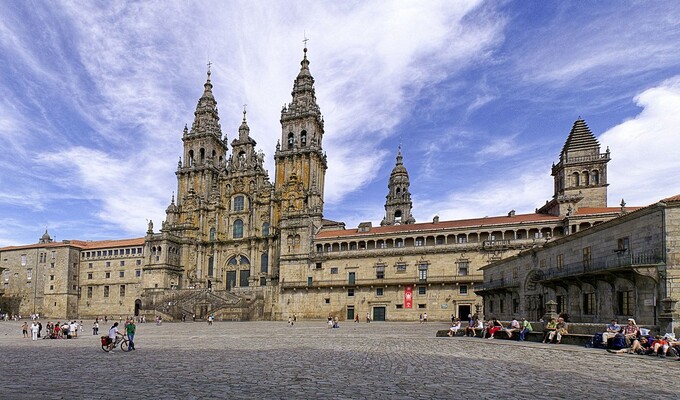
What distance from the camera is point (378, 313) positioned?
187 ft

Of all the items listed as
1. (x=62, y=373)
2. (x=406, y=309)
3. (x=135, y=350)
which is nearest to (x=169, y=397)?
(x=62, y=373)

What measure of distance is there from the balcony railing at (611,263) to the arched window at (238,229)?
52732 mm

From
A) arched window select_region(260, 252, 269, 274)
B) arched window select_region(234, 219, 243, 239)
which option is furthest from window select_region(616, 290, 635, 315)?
arched window select_region(234, 219, 243, 239)

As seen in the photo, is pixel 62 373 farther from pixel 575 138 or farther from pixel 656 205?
pixel 575 138

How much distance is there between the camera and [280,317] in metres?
60.8

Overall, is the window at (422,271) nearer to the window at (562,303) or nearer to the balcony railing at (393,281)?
the balcony railing at (393,281)

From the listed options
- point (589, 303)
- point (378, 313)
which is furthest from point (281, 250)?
point (589, 303)

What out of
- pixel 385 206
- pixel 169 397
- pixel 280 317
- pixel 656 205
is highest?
pixel 385 206

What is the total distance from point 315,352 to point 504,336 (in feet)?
36.6

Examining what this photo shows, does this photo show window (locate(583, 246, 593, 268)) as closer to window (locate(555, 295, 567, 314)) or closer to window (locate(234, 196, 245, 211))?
window (locate(555, 295, 567, 314))

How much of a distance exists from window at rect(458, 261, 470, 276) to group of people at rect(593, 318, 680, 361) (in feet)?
115

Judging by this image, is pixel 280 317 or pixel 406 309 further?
pixel 280 317

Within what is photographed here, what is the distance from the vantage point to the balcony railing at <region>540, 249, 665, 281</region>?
67.2ft

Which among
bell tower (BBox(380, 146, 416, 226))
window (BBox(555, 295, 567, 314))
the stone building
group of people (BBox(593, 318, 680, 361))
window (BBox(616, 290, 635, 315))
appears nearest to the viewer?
group of people (BBox(593, 318, 680, 361))
